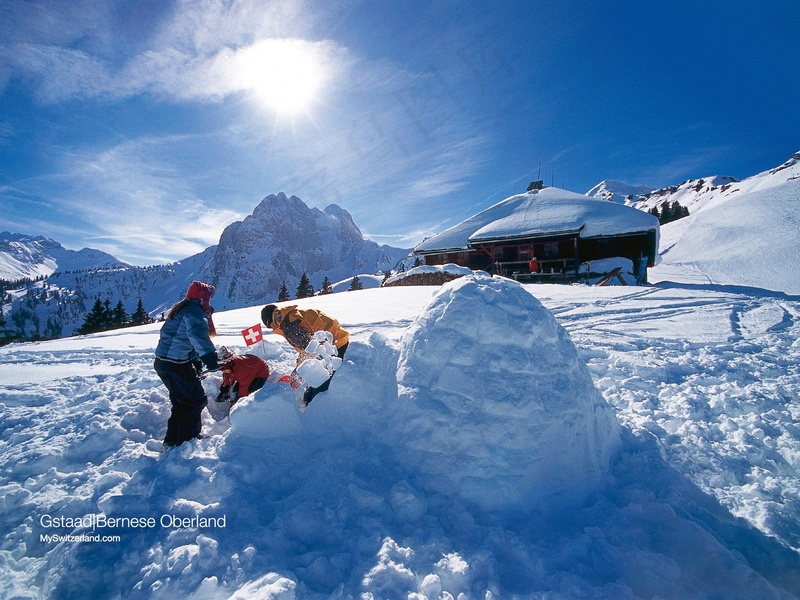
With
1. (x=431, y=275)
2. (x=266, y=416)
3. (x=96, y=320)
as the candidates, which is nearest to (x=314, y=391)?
(x=266, y=416)

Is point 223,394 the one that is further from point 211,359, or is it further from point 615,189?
point 615,189

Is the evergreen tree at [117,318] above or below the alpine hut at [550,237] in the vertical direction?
below

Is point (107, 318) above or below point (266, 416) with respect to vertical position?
above

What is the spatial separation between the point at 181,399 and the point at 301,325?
1406 mm

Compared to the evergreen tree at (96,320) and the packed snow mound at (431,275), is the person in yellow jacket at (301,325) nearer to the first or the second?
the packed snow mound at (431,275)

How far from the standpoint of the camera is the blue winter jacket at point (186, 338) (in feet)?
10.9

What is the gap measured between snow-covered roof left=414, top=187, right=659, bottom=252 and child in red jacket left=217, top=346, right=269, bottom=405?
1468cm

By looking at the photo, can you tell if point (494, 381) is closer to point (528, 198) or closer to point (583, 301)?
point (583, 301)

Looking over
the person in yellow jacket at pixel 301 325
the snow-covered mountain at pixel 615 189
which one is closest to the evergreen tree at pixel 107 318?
the person in yellow jacket at pixel 301 325

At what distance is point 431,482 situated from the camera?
2785 millimetres

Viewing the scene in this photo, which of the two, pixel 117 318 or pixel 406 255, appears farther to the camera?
pixel 406 255

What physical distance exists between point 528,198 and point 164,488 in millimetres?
21179

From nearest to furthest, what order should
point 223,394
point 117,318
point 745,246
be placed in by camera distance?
1. point 223,394
2. point 745,246
3. point 117,318

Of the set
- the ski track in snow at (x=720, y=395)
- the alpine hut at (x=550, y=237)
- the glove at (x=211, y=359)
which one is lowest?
the ski track in snow at (x=720, y=395)
